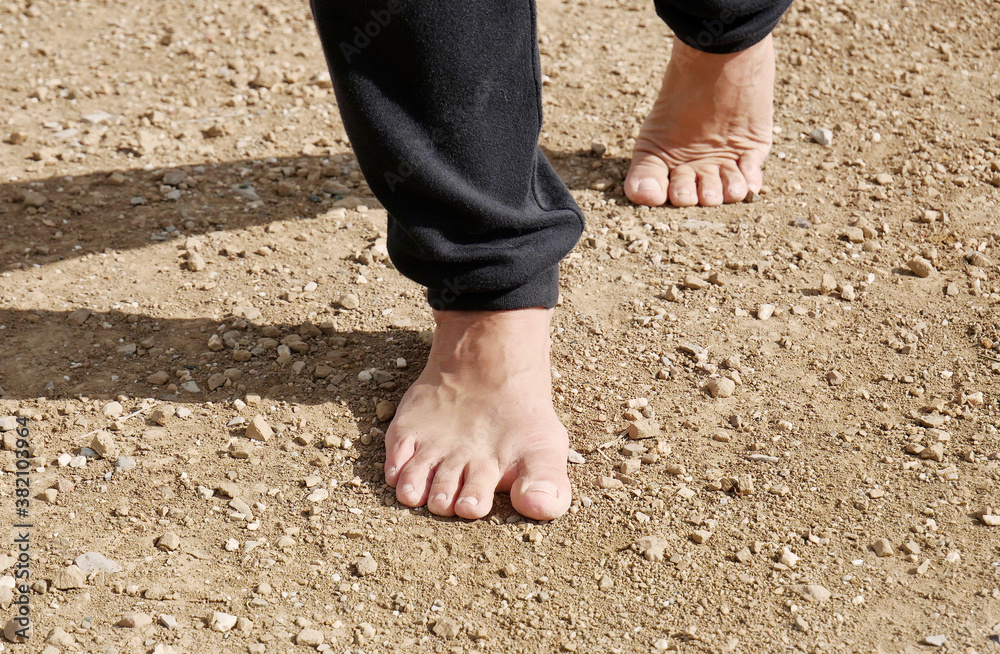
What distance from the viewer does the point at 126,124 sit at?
2787 millimetres

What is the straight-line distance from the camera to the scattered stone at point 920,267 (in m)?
2.12

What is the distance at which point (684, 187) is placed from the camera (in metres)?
2.40

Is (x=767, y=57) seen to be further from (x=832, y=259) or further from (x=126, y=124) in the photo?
(x=126, y=124)

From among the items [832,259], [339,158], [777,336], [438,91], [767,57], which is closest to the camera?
[438,91]

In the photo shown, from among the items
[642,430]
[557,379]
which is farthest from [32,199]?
[642,430]

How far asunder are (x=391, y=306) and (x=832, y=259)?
1.02 meters

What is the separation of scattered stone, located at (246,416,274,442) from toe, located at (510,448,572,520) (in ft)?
1.55

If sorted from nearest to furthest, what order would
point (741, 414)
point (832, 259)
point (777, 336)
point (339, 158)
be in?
point (741, 414) → point (777, 336) → point (832, 259) → point (339, 158)

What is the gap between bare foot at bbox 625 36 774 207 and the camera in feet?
7.77

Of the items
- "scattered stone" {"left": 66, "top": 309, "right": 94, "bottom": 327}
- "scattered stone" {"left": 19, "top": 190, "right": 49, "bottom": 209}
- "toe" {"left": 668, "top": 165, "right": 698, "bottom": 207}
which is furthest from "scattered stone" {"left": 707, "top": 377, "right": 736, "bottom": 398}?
"scattered stone" {"left": 19, "top": 190, "right": 49, "bottom": 209}

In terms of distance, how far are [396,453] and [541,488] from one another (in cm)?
28

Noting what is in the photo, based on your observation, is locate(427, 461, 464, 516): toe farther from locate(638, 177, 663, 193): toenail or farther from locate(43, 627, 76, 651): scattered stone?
locate(638, 177, 663, 193): toenail

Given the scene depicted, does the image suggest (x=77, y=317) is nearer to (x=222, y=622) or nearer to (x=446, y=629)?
(x=222, y=622)

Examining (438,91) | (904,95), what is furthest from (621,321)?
(904,95)
